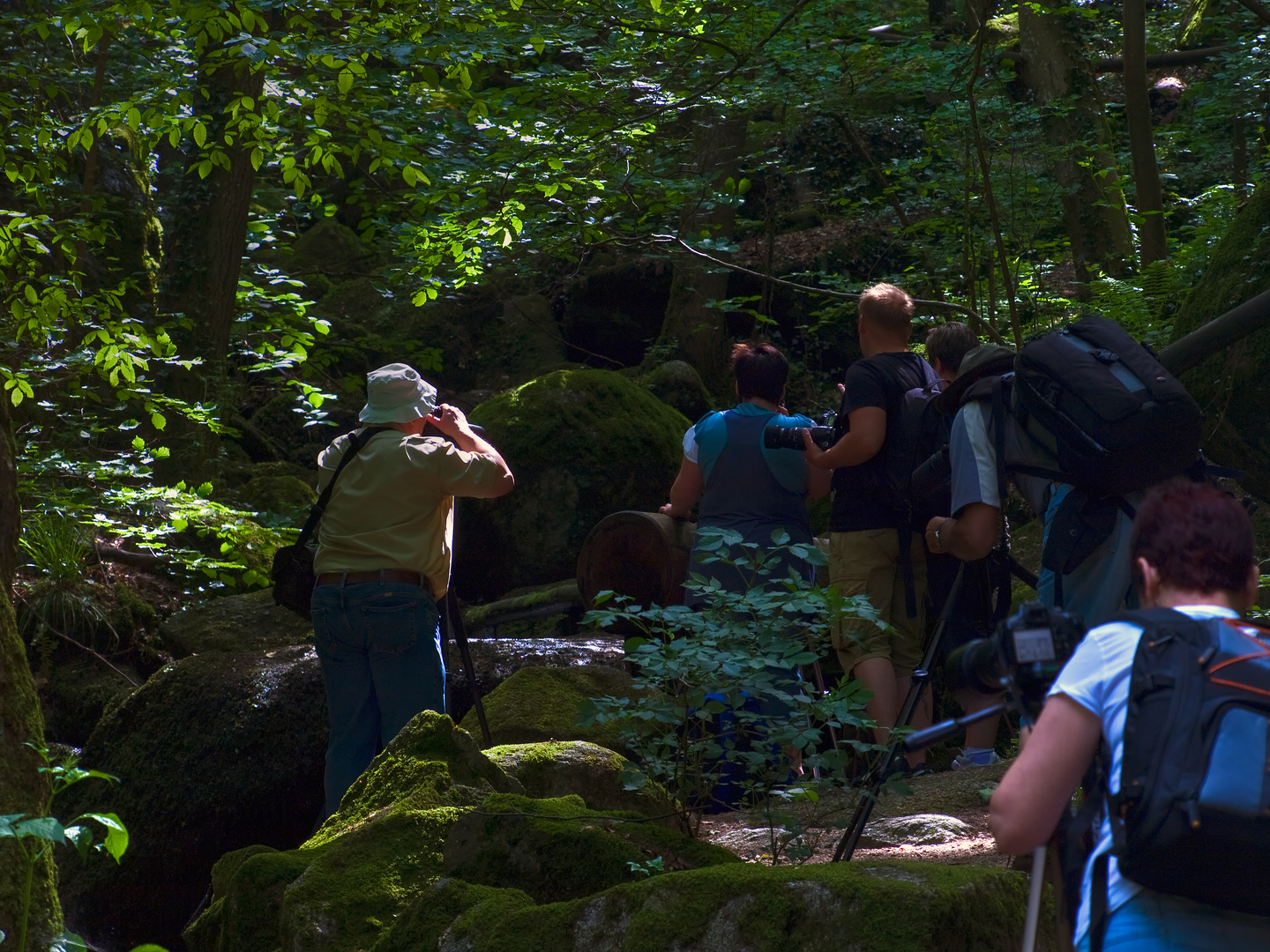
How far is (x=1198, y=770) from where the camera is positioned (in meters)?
1.59

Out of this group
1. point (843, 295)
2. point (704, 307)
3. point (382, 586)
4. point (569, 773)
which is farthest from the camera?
point (704, 307)

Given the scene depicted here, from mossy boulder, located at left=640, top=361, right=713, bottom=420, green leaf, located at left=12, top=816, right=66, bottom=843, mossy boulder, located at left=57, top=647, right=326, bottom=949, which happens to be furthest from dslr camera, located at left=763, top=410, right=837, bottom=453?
mossy boulder, located at left=640, top=361, right=713, bottom=420

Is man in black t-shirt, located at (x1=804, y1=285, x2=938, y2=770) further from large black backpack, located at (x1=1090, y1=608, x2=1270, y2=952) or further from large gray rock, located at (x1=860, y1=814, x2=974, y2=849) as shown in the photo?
large black backpack, located at (x1=1090, y1=608, x2=1270, y2=952)

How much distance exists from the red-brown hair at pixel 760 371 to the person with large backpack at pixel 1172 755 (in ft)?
12.0

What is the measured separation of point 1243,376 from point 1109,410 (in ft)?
8.79

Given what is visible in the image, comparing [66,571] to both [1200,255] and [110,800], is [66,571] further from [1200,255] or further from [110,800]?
[1200,255]

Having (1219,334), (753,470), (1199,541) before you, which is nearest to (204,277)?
(753,470)

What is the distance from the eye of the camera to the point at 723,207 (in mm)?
14375

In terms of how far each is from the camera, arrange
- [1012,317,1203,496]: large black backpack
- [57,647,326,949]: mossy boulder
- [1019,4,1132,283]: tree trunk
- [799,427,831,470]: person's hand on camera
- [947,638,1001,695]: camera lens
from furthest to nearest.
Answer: [1019,4,1132,283]: tree trunk → [57,647,326,949]: mossy boulder → [799,427,831,470]: person's hand on camera → [1012,317,1203,496]: large black backpack → [947,638,1001,695]: camera lens

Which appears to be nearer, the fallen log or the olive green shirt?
the fallen log

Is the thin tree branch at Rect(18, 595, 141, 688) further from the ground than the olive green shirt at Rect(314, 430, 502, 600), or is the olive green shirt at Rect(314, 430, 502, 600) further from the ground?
the olive green shirt at Rect(314, 430, 502, 600)

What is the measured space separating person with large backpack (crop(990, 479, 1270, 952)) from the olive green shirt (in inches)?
136

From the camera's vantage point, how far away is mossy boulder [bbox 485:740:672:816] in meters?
4.48

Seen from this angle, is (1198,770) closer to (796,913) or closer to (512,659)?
(796,913)
